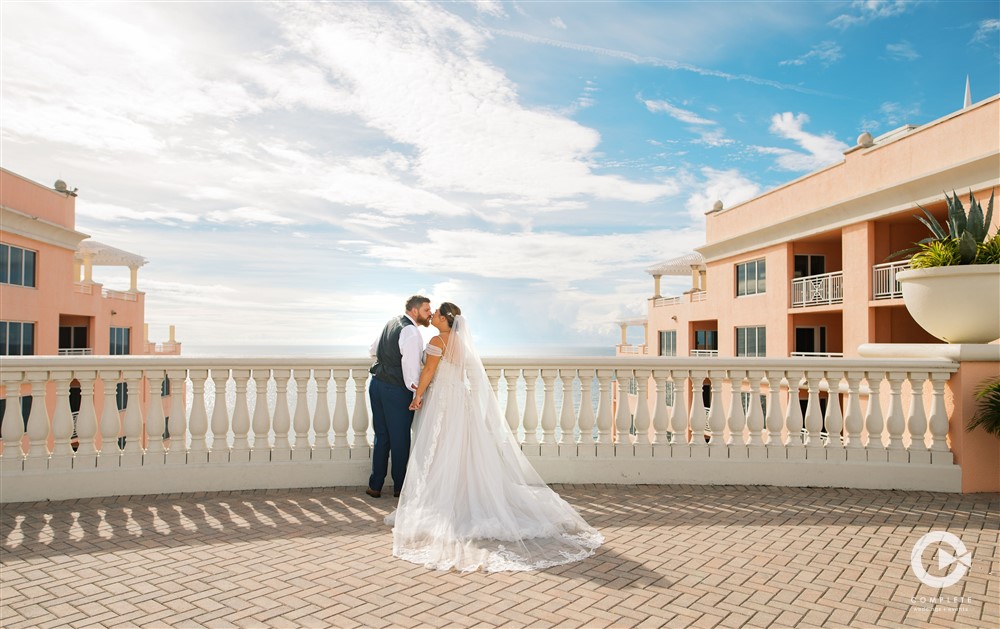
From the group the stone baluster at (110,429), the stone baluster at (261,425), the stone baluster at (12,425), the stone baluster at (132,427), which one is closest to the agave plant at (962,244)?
the stone baluster at (261,425)

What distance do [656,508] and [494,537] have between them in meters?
1.73

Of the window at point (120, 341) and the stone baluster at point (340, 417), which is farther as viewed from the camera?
the window at point (120, 341)

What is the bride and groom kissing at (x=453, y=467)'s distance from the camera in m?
4.71

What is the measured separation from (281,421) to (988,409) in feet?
23.9

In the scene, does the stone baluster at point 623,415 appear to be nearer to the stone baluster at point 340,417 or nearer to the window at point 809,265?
the stone baluster at point 340,417

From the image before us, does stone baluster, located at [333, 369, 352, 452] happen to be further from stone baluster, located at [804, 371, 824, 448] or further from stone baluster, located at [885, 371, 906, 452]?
stone baluster, located at [885, 371, 906, 452]

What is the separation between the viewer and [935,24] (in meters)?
16.8

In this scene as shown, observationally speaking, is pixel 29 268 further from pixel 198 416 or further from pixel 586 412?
pixel 586 412

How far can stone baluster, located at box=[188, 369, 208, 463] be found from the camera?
6.23 m

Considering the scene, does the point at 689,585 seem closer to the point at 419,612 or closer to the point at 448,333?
the point at 419,612

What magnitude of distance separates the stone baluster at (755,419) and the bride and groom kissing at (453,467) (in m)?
2.46

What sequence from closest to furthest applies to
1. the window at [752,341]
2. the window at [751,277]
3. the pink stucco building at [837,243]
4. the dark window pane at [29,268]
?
1. the pink stucco building at [837,243]
2. the dark window pane at [29,268]
3. the window at [752,341]
4. the window at [751,277]

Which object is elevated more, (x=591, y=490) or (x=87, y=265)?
(x=87, y=265)

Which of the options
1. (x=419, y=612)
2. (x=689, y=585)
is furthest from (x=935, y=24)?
(x=419, y=612)
